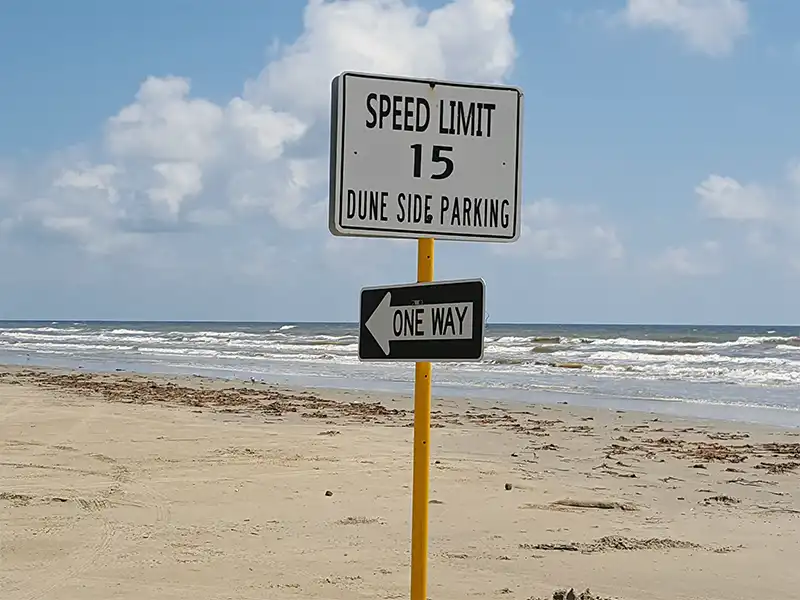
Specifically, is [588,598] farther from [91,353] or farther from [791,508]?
[91,353]

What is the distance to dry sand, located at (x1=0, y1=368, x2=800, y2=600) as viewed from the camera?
576 centimetres

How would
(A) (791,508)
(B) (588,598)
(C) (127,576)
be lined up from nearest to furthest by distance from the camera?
(B) (588,598), (C) (127,576), (A) (791,508)

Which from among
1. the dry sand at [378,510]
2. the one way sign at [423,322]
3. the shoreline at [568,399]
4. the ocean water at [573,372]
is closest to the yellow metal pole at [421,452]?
the one way sign at [423,322]

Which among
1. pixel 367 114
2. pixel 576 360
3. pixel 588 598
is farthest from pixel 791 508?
pixel 576 360

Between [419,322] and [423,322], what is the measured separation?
20 mm

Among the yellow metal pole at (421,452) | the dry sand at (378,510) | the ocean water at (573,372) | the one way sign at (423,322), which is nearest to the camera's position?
the one way sign at (423,322)

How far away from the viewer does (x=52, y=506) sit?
24.7 ft

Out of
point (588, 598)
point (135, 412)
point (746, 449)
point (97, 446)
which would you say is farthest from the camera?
point (135, 412)

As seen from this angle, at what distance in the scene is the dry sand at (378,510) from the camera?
18.9 ft

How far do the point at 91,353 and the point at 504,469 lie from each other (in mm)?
38211

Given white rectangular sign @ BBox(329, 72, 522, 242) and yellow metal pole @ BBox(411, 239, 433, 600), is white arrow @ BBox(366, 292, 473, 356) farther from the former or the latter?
white rectangular sign @ BBox(329, 72, 522, 242)

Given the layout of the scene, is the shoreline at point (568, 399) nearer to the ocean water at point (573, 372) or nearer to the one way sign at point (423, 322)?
the ocean water at point (573, 372)

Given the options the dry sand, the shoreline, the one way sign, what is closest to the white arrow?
the one way sign

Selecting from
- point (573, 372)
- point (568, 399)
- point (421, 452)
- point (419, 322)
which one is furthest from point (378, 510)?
point (573, 372)
